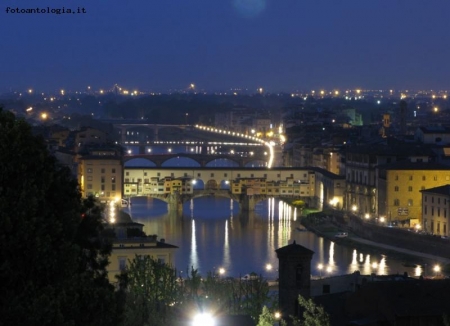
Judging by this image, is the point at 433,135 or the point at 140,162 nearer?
the point at 433,135

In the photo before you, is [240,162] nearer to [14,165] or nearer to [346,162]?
[346,162]

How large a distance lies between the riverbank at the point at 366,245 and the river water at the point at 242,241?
0.32ft

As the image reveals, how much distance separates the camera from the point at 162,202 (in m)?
17.2

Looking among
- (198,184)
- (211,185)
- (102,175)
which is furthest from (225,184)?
(102,175)

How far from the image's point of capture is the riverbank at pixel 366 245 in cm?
1017

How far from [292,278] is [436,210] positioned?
649cm

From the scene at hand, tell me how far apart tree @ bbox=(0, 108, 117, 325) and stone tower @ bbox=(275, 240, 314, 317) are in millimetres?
2992

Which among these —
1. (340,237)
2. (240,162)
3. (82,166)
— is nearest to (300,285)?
(340,237)

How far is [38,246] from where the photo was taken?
2199 mm

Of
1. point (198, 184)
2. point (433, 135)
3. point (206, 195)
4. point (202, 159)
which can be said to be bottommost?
point (206, 195)

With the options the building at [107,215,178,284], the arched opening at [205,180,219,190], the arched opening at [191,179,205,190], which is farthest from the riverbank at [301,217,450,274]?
the arched opening at [191,179,205,190]

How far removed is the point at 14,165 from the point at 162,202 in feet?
49.0

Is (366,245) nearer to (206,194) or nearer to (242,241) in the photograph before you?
(242,241)

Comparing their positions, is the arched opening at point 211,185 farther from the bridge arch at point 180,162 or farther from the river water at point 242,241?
the bridge arch at point 180,162
